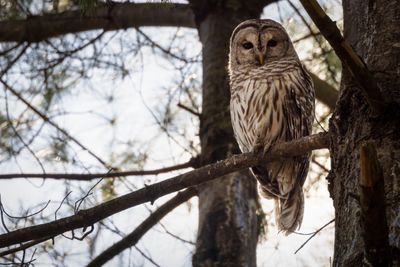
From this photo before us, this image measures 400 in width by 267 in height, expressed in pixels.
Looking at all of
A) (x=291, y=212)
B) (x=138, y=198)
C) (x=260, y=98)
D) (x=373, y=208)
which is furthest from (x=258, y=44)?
(x=373, y=208)

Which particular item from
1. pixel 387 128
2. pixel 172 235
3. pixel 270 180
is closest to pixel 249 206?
pixel 270 180

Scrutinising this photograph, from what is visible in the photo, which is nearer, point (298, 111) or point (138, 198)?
point (138, 198)

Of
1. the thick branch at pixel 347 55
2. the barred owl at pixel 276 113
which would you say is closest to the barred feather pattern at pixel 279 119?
the barred owl at pixel 276 113

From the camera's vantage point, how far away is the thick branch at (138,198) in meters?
2.53

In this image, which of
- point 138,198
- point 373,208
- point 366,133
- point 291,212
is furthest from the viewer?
point 291,212

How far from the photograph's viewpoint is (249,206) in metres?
3.85

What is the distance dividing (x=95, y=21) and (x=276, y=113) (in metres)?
1.82

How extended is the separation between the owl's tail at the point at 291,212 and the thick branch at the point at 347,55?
1760mm

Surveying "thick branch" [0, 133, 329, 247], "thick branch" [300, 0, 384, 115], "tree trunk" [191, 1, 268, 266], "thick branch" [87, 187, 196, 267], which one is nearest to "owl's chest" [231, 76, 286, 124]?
"tree trunk" [191, 1, 268, 266]

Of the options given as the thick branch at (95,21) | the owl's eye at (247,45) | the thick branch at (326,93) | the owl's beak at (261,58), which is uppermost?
the thick branch at (95,21)

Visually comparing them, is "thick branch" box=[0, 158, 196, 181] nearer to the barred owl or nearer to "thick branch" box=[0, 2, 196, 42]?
the barred owl

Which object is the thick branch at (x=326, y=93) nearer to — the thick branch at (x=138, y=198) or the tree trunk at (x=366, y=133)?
the thick branch at (x=138, y=198)

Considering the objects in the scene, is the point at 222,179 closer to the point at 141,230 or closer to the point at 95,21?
the point at 141,230

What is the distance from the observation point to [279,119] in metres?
3.55
